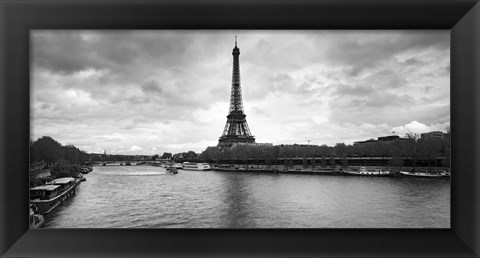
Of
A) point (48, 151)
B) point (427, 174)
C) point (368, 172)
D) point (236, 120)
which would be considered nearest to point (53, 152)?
point (48, 151)

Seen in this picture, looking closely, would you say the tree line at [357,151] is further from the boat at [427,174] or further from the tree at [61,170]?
the tree at [61,170]

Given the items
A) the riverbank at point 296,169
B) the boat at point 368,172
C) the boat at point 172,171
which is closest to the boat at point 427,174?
the riverbank at point 296,169

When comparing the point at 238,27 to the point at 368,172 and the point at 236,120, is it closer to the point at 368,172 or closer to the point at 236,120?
the point at 368,172

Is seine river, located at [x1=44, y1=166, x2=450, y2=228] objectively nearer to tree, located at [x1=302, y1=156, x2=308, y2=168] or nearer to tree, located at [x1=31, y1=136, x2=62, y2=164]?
tree, located at [x1=31, y1=136, x2=62, y2=164]

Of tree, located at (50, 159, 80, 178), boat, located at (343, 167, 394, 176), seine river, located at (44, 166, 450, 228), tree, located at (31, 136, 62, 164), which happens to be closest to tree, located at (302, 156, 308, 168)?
boat, located at (343, 167, 394, 176)

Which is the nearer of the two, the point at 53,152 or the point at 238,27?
the point at 238,27

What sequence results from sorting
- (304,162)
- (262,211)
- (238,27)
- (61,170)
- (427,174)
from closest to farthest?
(238,27) < (262,211) < (61,170) < (427,174) < (304,162)

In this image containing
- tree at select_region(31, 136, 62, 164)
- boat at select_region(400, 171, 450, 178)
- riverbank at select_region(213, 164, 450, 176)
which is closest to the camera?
tree at select_region(31, 136, 62, 164)
